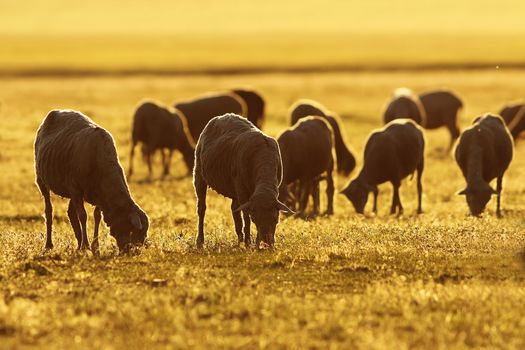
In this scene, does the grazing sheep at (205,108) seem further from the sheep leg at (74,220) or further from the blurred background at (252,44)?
the blurred background at (252,44)

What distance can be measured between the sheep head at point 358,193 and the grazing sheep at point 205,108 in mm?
11685

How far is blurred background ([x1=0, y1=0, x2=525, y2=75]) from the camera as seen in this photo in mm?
92950

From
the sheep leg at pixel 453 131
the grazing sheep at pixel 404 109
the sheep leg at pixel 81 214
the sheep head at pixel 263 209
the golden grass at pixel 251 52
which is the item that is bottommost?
the golden grass at pixel 251 52

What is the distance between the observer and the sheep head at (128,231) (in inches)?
570

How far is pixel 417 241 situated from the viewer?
15.7 m

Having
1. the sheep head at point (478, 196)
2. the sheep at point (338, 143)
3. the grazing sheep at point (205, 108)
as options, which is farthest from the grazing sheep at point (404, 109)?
the sheep head at point (478, 196)

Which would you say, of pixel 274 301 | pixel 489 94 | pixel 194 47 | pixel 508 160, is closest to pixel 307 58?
pixel 194 47

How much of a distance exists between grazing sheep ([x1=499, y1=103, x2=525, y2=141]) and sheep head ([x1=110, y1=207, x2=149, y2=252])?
21.3 m

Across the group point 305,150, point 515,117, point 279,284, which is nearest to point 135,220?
point 279,284

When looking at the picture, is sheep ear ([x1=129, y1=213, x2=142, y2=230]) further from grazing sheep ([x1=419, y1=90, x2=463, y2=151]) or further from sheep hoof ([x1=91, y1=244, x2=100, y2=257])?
grazing sheep ([x1=419, y1=90, x2=463, y2=151])

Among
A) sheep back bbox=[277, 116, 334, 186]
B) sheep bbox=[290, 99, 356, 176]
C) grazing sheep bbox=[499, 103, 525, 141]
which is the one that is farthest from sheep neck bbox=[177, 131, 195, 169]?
grazing sheep bbox=[499, 103, 525, 141]

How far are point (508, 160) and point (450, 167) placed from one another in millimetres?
9717

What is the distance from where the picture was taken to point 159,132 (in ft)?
96.9

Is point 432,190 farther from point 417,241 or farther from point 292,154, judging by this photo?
point 417,241
